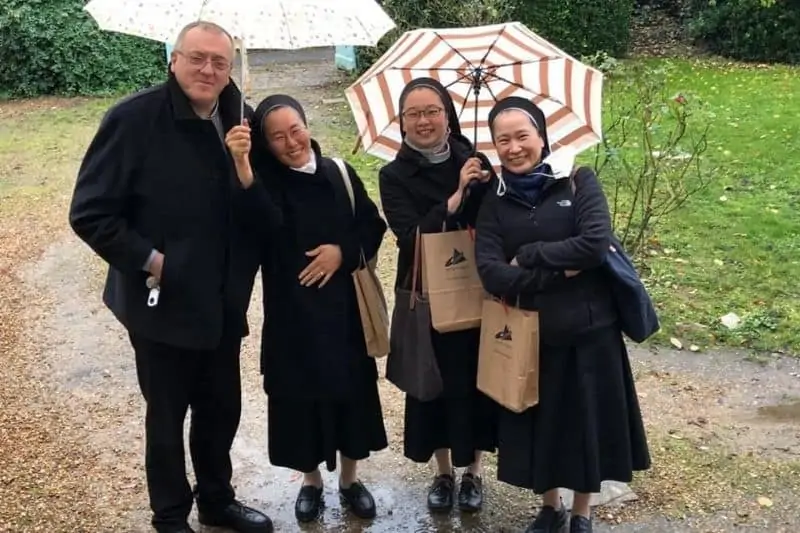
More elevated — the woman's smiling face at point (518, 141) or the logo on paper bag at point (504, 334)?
the woman's smiling face at point (518, 141)

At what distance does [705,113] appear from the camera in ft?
34.7

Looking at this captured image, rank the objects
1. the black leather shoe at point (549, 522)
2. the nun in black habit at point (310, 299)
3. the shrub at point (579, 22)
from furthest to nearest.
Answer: the shrub at point (579, 22), the black leather shoe at point (549, 522), the nun in black habit at point (310, 299)

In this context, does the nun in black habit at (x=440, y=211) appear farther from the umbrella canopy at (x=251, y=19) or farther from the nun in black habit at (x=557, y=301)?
the umbrella canopy at (x=251, y=19)

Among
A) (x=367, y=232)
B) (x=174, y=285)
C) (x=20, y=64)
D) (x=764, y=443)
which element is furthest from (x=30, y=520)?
(x=20, y=64)

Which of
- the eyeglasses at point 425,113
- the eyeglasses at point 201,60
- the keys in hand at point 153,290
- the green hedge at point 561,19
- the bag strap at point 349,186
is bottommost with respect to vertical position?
the keys in hand at point 153,290

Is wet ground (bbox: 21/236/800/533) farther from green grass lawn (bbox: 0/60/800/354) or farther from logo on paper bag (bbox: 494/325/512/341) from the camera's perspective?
logo on paper bag (bbox: 494/325/512/341)

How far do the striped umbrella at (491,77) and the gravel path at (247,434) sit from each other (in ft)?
4.95

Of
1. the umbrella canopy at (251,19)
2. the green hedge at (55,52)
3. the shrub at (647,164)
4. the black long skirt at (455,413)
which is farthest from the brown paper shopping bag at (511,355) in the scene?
the green hedge at (55,52)

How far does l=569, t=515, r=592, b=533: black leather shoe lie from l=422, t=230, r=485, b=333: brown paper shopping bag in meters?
0.86

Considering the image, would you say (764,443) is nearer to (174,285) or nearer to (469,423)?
(469,423)

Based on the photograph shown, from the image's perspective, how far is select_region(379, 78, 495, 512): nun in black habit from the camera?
3.32 meters

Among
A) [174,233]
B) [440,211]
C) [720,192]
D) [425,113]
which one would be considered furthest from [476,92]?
[720,192]

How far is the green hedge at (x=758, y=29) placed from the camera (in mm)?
15305

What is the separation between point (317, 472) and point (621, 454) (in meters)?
1.26
